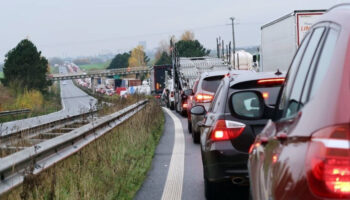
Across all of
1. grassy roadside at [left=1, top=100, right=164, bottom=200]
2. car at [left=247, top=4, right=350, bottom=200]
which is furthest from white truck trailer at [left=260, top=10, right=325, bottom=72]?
car at [left=247, top=4, right=350, bottom=200]

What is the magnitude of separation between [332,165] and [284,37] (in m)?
24.8

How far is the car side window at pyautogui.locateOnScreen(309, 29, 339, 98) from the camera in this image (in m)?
2.99

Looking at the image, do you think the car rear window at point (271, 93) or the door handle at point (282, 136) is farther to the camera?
the car rear window at point (271, 93)

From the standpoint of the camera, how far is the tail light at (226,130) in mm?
7422

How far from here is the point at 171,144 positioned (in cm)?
1608

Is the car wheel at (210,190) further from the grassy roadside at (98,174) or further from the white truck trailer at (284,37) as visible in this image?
the white truck trailer at (284,37)

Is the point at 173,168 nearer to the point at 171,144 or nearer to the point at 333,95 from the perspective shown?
the point at 171,144

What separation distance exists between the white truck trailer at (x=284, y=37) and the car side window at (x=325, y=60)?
1938 cm

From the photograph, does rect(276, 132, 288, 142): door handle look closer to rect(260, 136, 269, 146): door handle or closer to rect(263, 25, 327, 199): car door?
rect(263, 25, 327, 199): car door

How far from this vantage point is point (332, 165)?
2.63 metres

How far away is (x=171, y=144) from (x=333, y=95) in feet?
43.9

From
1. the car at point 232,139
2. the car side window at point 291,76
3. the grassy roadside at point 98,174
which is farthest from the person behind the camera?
the car at point 232,139

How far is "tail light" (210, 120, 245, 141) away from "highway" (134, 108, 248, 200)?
0.54m

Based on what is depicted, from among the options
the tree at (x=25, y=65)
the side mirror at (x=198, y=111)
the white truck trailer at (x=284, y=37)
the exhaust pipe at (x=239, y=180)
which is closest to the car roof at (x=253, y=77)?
the exhaust pipe at (x=239, y=180)
